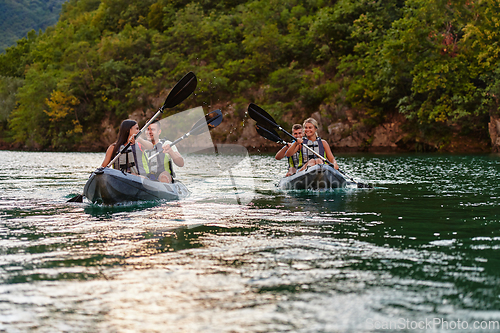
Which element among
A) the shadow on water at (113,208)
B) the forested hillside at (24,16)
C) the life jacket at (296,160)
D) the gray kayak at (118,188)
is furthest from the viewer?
the forested hillside at (24,16)

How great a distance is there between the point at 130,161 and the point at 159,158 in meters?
0.86

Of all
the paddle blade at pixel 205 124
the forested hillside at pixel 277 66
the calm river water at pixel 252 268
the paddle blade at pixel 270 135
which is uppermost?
the forested hillside at pixel 277 66

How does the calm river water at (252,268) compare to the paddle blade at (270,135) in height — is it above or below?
below

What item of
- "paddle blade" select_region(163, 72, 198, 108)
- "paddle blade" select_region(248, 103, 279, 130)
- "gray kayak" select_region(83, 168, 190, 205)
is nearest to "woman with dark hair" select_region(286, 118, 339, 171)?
"paddle blade" select_region(248, 103, 279, 130)

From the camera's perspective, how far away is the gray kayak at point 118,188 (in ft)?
26.2

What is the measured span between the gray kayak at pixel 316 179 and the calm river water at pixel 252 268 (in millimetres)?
2160

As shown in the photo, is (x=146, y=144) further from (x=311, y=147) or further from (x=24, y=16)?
(x=24, y=16)

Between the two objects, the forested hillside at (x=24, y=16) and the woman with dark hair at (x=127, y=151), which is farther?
the forested hillside at (x=24, y=16)

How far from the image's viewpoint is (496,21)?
25.8 meters

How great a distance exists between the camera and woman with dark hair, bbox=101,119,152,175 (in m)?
8.37

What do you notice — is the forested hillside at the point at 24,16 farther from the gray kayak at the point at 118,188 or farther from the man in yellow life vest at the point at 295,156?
the gray kayak at the point at 118,188

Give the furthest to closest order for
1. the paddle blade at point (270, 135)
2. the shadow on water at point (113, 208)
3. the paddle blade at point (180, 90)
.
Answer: the paddle blade at point (270, 135) → the paddle blade at point (180, 90) → the shadow on water at point (113, 208)

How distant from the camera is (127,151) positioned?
28.5 ft

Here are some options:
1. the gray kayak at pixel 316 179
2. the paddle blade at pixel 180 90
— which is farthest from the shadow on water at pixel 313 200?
the paddle blade at pixel 180 90
